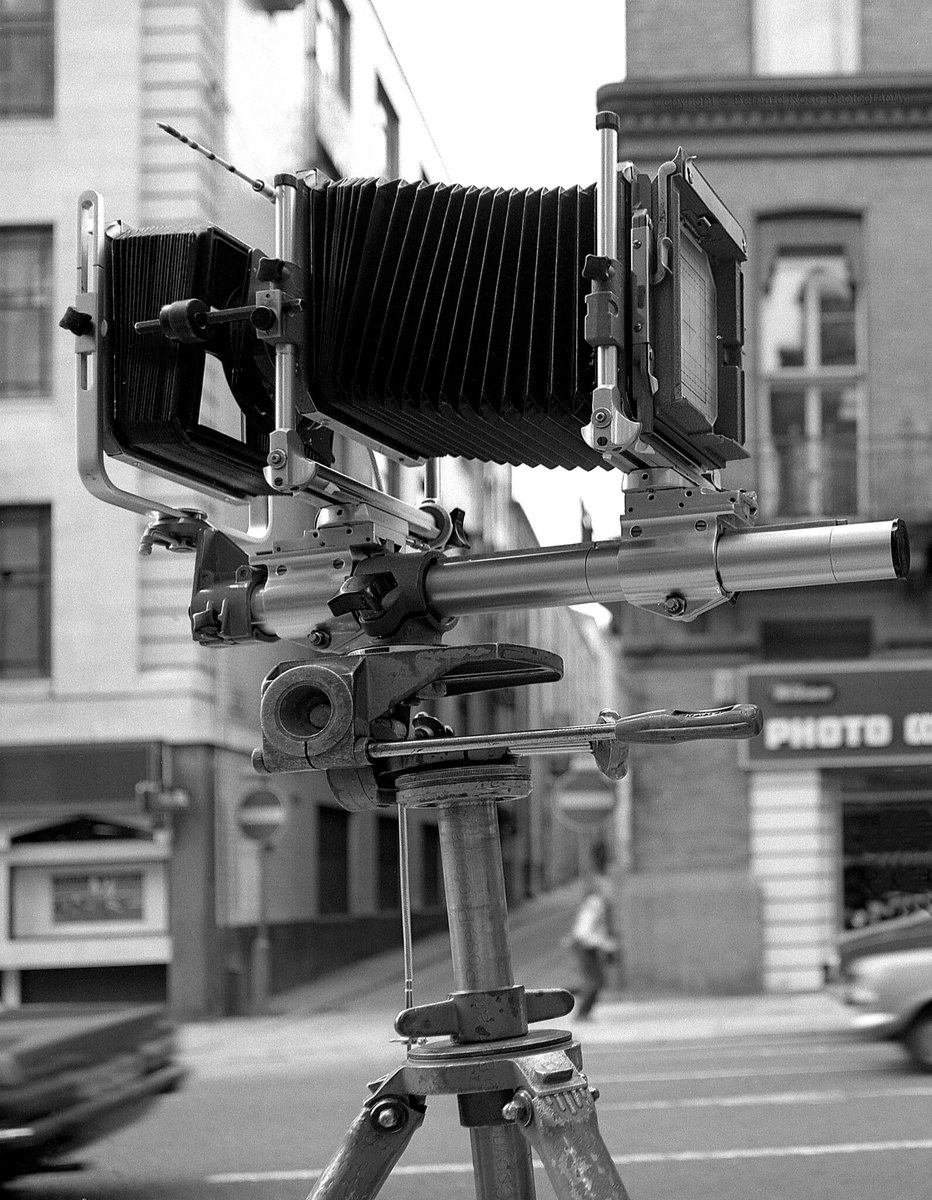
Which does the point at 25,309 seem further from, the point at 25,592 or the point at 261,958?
the point at 261,958

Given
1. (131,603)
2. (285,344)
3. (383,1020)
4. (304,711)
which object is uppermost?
(285,344)

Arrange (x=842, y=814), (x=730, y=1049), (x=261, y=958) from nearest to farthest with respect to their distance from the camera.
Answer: (x=261, y=958)
(x=730, y=1049)
(x=842, y=814)

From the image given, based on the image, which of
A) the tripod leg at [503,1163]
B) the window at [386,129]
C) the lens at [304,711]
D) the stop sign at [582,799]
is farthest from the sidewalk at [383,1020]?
the stop sign at [582,799]

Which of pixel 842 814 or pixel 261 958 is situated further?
pixel 842 814

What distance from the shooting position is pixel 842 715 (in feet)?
9.36

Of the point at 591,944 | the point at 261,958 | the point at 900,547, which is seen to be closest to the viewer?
the point at 900,547

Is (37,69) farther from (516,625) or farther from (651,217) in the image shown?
(651,217)

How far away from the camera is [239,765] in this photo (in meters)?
1.89

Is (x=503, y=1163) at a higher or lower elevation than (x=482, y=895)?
lower

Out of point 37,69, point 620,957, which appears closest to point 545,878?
point 620,957

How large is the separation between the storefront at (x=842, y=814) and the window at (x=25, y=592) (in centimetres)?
91

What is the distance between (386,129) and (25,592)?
71 cm

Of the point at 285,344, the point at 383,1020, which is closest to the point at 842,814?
the point at 383,1020

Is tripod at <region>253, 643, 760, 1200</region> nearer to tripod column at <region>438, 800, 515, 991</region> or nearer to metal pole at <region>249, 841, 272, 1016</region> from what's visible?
tripod column at <region>438, 800, 515, 991</region>
